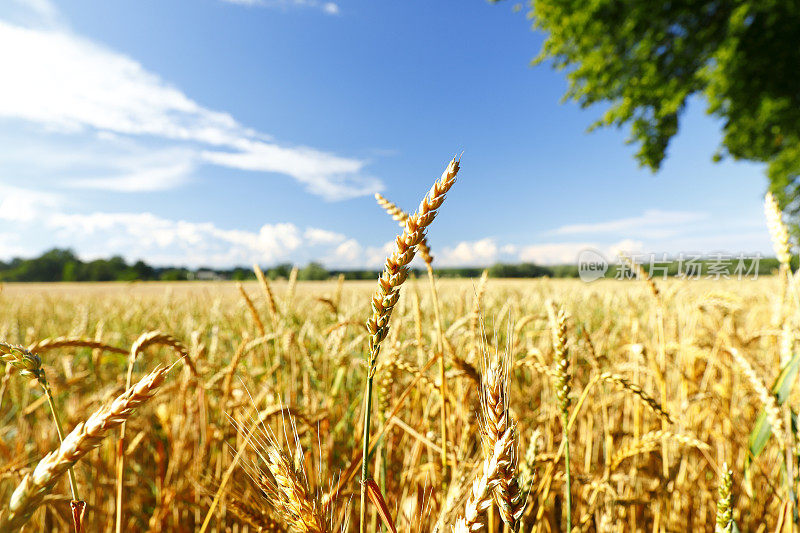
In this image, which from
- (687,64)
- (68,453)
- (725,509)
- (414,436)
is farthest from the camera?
(687,64)

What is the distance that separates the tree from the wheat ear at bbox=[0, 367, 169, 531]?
14405 mm

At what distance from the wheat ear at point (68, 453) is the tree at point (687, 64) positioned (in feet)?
47.3

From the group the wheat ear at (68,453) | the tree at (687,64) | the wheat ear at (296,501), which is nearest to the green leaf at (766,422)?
the wheat ear at (296,501)

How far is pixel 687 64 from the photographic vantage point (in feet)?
43.7

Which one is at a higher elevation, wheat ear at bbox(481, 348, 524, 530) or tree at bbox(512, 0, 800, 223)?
→ tree at bbox(512, 0, 800, 223)

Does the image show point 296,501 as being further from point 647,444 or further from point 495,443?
point 647,444

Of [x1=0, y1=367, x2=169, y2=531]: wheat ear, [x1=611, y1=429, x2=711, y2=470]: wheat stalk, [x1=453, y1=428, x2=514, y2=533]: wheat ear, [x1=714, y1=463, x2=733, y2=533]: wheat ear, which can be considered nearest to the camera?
[x1=0, y1=367, x2=169, y2=531]: wheat ear

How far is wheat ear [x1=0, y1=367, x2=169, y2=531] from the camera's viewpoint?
0.30 meters

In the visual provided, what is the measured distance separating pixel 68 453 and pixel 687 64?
56.5 feet

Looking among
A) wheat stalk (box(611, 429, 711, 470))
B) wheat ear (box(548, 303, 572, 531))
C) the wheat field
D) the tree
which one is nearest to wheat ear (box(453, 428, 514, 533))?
the wheat field

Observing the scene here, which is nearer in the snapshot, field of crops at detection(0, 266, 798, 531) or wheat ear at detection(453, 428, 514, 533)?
wheat ear at detection(453, 428, 514, 533)

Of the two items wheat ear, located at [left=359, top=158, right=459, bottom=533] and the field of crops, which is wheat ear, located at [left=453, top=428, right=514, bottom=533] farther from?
wheat ear, located at [left=359, top=158, right=459, bottom=533]

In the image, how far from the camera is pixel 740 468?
166 cm

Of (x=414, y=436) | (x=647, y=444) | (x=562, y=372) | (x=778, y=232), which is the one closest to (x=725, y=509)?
(x=562, y=372)
